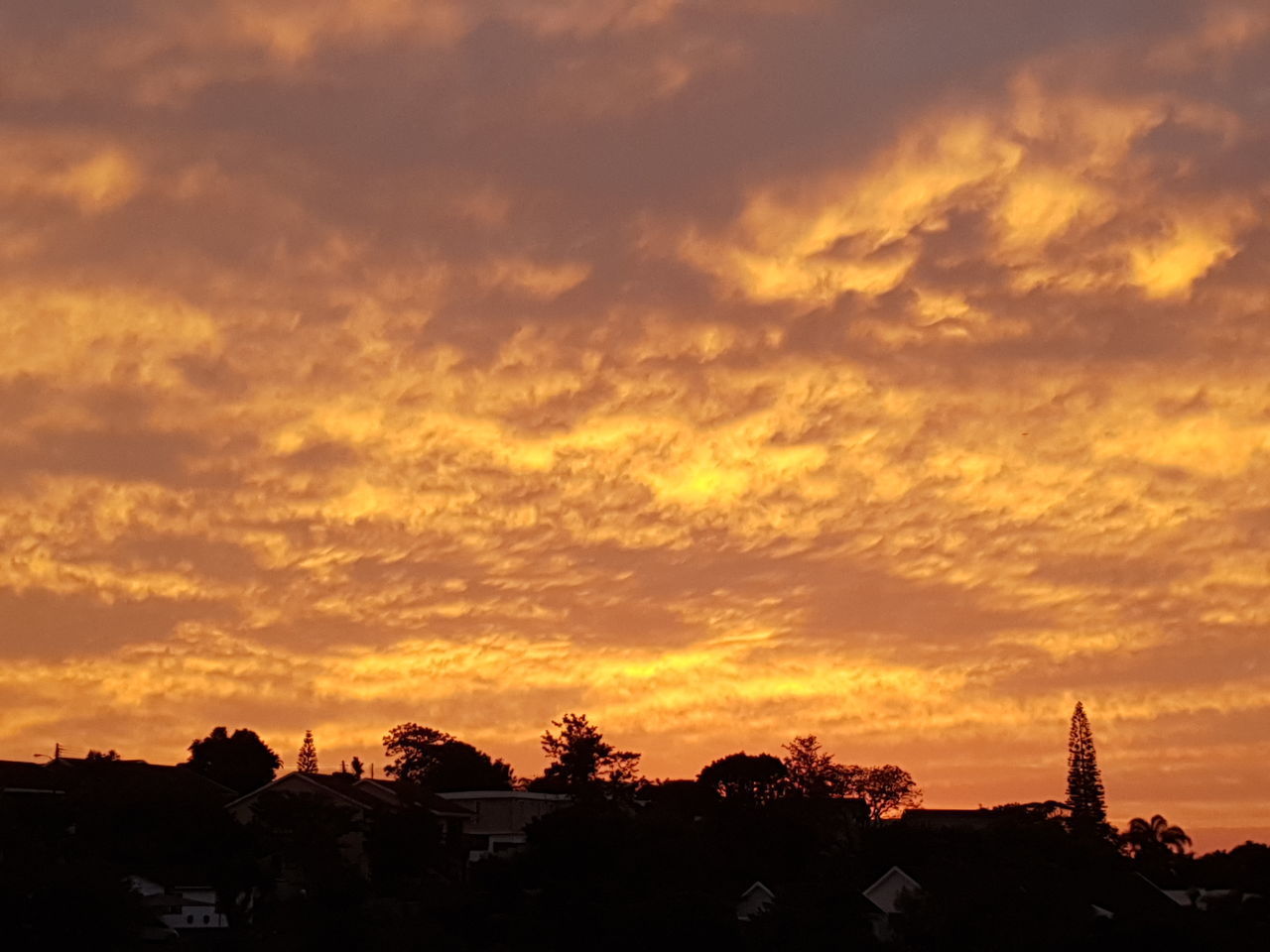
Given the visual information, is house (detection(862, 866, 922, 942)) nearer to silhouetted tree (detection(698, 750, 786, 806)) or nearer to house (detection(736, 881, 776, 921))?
house (detection(736, 881, 776, 921))

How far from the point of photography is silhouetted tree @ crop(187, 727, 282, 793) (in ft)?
418

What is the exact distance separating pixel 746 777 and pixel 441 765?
98.0 feet

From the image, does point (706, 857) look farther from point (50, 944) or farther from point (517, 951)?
point (50, 944)

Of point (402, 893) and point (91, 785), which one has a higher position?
point (91, 785)

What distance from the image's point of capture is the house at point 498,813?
111 meters

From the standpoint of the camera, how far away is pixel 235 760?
135250mm

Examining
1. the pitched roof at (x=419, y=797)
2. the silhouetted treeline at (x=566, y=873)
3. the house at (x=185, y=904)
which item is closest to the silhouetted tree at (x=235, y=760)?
the silhouetted treeline at (x=566, y=873)

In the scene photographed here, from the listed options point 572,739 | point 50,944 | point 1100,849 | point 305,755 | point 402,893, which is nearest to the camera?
point 50,944

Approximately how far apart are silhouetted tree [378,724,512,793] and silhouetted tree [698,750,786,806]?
63.6 feet

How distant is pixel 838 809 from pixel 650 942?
4918 cm

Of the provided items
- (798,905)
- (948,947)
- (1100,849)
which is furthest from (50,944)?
(1100,849)

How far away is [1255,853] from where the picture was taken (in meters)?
95.2

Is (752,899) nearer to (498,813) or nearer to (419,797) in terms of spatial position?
(419,797)

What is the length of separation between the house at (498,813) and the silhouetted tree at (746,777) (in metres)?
21.3
